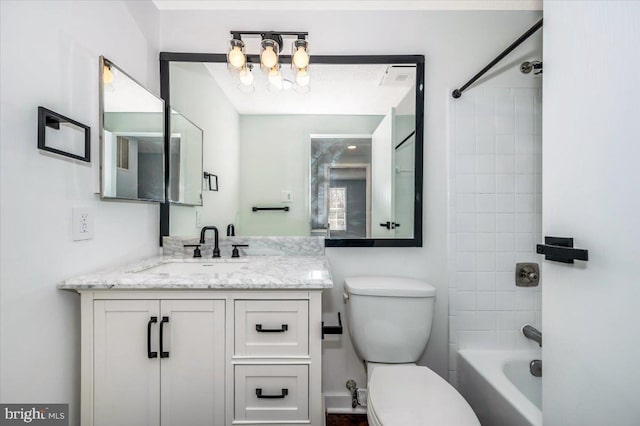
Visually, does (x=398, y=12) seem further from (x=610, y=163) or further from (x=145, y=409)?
(x=145, y=409)

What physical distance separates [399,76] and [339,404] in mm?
1930

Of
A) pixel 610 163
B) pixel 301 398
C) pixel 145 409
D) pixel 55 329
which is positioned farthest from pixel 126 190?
pixel 610 163

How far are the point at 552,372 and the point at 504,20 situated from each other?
6.06 feet

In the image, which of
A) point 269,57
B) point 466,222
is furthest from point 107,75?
point 466,222

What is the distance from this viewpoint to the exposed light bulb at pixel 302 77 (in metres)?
1.63

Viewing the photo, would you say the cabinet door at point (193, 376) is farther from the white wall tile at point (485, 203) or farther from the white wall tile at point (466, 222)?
the white wall tile at point (485, 203)

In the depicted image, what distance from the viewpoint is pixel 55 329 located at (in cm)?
104

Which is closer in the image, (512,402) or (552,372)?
(552,372)

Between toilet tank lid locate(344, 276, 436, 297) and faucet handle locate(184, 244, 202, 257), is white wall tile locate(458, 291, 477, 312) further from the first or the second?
faucet handle locate(184, 244, 202, 257)

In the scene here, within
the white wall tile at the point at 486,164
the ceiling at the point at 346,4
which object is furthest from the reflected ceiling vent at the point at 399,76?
the white wall tile at the point at 486,164

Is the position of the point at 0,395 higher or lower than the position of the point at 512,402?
higher

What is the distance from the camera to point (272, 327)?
1.09 metres

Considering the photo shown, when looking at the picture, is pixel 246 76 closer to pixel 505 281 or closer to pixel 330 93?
pixel 330 93

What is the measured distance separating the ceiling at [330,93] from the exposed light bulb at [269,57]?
0.32 ft
